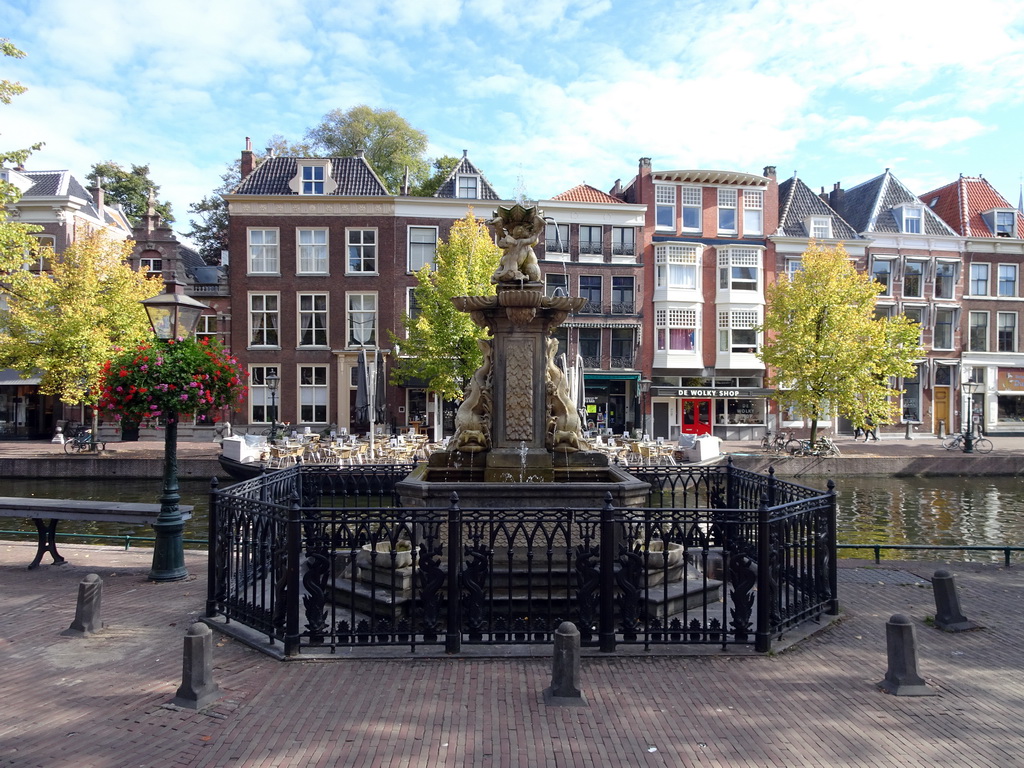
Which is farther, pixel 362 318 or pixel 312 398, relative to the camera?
pixel 362 318

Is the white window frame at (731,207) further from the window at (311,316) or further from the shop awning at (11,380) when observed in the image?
the shop awning at (11,380)

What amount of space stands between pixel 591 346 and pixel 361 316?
39.9 ft

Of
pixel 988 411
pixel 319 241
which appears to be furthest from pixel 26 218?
pixel 988 411

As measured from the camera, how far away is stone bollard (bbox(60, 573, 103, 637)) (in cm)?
649

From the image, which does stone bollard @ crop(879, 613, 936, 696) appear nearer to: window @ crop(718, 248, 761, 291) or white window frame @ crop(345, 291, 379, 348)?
white window frame @ crop(345, 291, 379, 348)

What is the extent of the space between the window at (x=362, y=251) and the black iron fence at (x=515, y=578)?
28.4 metres

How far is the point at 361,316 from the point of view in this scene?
34.1m

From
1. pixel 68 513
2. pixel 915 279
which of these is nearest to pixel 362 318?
pixel 68 513

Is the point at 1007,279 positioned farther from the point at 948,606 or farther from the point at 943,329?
the point at 948,606

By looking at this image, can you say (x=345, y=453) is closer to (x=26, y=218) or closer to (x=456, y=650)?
(x=456, y=650)

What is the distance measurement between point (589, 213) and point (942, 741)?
3295 cm

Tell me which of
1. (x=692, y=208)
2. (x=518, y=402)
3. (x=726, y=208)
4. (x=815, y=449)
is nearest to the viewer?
(x=518, y=402)

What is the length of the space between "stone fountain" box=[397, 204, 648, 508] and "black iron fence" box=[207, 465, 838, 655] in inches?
50.5

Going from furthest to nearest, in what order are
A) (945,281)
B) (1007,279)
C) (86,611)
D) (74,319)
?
(1007,279) < (945,281) < (74,319) < (86,611)
